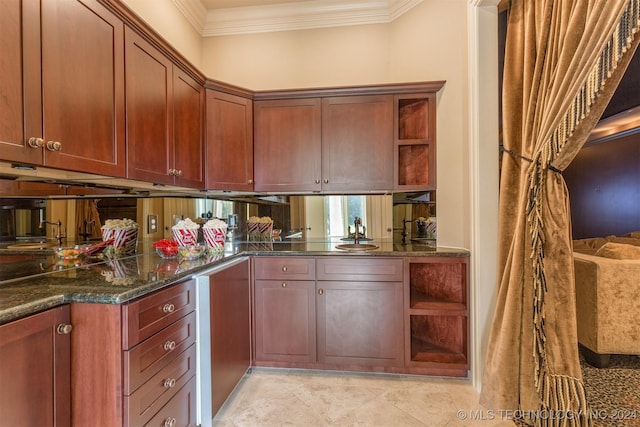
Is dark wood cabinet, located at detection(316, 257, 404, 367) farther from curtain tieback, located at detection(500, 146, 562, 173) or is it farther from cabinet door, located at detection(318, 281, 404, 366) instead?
curtain tieback, located at detection(500, 146, 562, 173)

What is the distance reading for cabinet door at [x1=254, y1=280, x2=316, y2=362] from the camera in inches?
85.5

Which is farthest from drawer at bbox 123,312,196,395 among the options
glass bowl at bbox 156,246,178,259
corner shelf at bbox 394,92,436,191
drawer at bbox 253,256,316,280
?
corner shelf at bbox 394,92,436,191

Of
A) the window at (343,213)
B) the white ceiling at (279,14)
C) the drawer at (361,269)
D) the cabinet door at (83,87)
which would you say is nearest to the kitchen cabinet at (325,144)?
the window at (343,213)

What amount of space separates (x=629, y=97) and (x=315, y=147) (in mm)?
4049

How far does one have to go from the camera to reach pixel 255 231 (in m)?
2.85

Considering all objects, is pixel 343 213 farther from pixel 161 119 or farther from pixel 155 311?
pixel 155 311

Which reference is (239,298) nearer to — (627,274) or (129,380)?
(129,380)

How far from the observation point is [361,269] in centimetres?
213

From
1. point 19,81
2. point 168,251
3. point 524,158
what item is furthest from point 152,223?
point 524,158

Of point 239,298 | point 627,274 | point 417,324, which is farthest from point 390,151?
point 627,274

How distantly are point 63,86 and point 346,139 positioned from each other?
68.9 inches

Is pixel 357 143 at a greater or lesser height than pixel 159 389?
greater

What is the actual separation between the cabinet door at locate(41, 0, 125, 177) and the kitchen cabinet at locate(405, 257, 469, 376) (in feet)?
6.18

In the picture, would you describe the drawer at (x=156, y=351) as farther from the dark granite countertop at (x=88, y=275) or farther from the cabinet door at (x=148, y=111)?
the cabinet door at (x=148, y=111)
